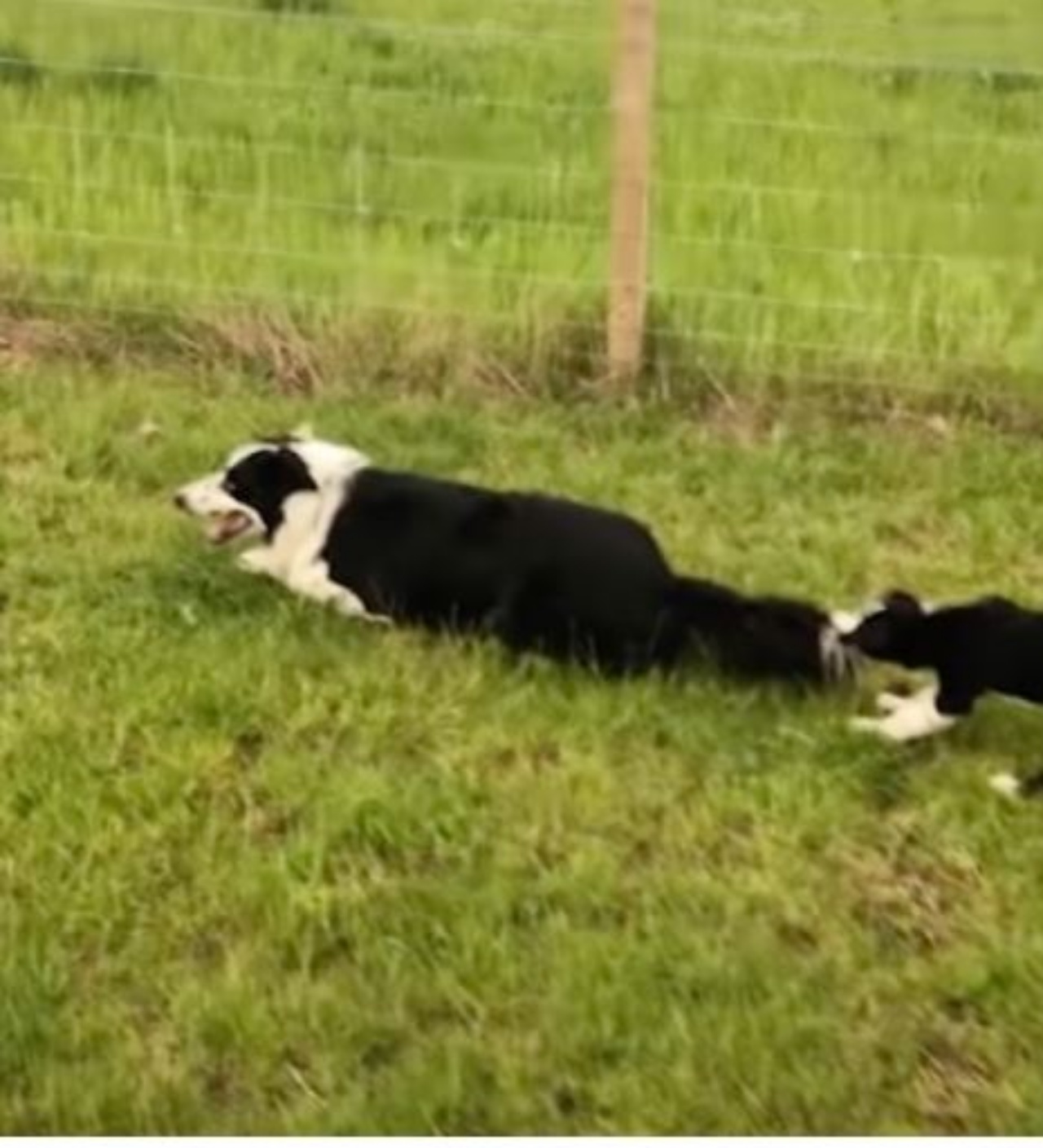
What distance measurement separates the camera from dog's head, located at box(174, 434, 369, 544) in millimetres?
5879

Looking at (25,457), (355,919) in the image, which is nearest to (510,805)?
(355,919)

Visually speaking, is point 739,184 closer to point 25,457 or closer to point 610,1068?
point 25,457

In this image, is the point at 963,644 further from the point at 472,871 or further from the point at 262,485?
the point at 262,485

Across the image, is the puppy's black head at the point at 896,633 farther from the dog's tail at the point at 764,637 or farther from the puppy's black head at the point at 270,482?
the puppy's black head at the point at 270,482

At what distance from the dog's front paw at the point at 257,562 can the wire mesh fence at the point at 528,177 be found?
183 centimetres

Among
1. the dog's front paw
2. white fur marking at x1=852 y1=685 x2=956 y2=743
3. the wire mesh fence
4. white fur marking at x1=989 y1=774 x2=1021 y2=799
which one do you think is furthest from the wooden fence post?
white fur marking at x1=989 y1=774 x2=1021 y2=799

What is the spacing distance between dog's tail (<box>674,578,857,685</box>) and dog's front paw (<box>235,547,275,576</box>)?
1048 mm

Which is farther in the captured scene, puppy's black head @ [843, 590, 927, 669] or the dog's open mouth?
the dog's open mouth

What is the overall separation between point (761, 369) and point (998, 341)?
2.46 ft

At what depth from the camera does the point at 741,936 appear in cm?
436

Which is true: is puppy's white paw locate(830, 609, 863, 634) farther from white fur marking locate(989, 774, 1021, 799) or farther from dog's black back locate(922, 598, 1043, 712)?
white fur marking locate(989, 774, 1021, 799)

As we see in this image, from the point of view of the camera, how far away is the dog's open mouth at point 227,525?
5.93 meters

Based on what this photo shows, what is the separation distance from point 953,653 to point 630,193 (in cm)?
280

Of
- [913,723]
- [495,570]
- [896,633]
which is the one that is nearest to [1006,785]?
[913,723]
